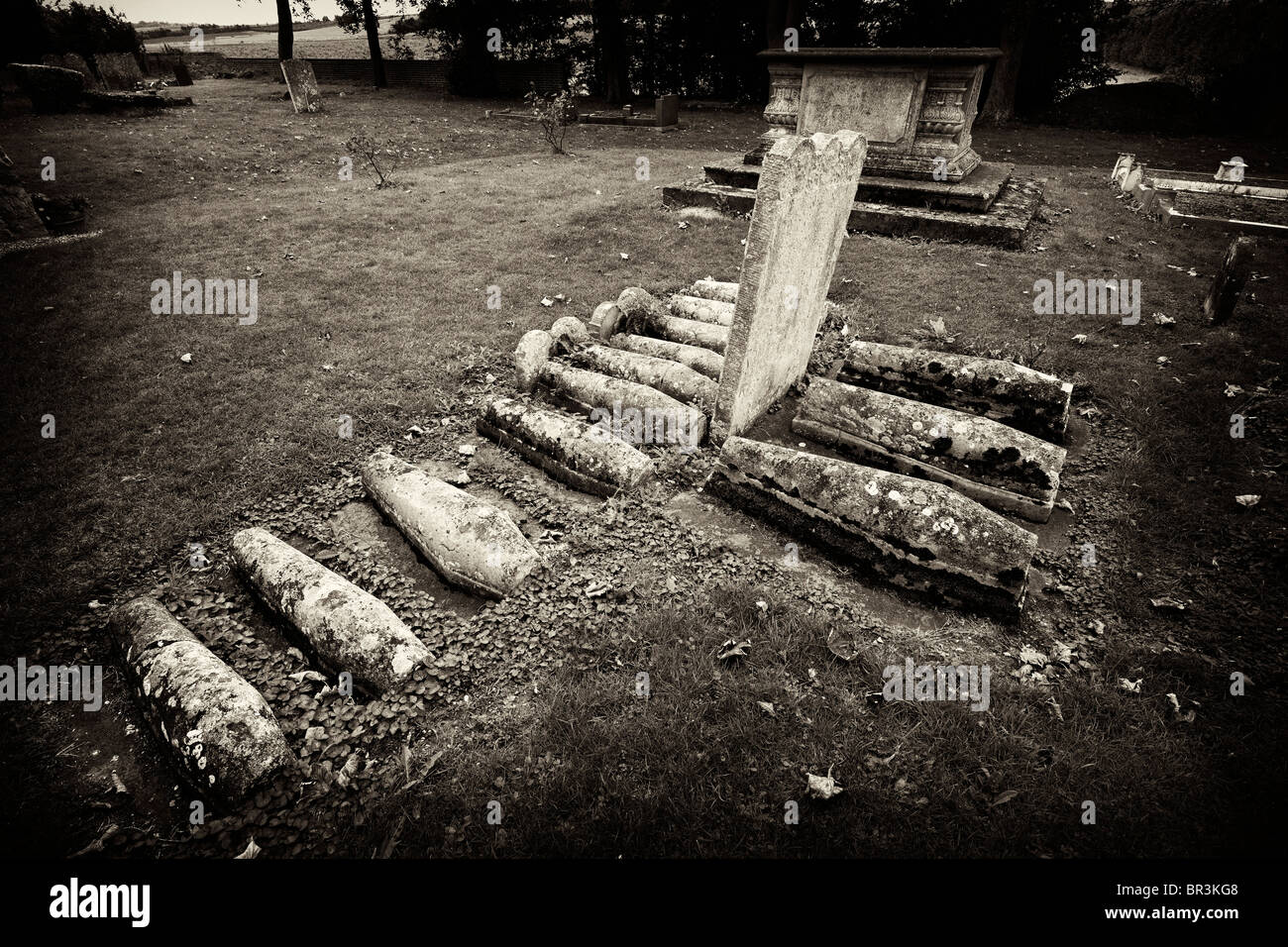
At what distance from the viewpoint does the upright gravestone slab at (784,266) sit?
428 cm

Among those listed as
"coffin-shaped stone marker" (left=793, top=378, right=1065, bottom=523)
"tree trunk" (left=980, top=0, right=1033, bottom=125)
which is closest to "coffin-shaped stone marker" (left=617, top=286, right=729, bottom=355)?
"coffin-shaped stone marker" (left=793, top=378, right=1065, bottom=523)

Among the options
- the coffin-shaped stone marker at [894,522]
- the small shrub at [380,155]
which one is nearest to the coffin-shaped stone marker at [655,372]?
the coffin-shaped stone marker at [894,522]

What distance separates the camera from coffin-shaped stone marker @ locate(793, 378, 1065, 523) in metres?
4.36

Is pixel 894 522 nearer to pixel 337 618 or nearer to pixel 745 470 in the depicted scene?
pixel 745 470

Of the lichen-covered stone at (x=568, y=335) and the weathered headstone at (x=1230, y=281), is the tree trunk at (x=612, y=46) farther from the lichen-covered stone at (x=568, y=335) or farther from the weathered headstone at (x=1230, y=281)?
the weathered headstone at (x=1230, y=281)

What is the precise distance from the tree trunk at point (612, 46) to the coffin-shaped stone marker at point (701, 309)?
20249 mm

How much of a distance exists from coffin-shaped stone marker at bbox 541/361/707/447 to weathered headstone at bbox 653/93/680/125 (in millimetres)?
16848

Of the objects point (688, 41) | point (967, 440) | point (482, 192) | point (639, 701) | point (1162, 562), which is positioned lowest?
point (639, 701)

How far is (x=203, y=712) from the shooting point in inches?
114

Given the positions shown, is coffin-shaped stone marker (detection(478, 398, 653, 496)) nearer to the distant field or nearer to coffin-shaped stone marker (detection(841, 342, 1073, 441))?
coffin-shaped stone marker (detection(841, 342, 1073, 441))
